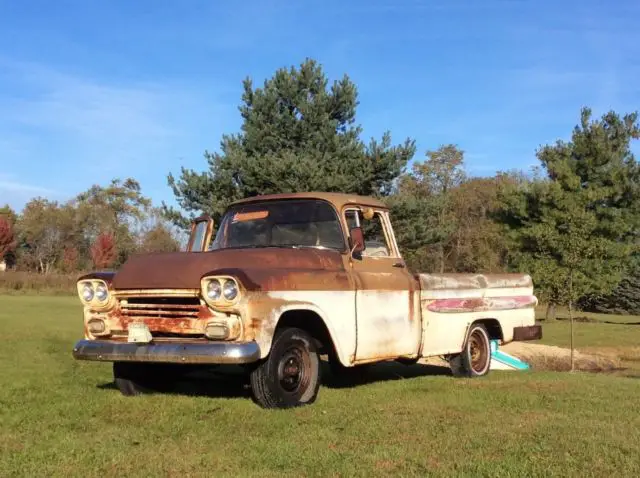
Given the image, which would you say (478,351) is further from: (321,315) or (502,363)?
(321,315)

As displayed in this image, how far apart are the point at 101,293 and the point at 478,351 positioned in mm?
5393

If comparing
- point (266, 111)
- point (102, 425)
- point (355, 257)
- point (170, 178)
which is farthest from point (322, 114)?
point (102, 425)

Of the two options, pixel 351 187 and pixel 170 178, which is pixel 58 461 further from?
pixel 170 178

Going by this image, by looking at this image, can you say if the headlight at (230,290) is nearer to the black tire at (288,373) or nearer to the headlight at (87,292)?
the black tire at (288,373)

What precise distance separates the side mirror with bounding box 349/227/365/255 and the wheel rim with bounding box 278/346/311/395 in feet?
4.46

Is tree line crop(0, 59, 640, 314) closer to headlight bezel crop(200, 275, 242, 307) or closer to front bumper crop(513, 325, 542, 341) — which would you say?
front bumper crop(513, 325, 542, 341)

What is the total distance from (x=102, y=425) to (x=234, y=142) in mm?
22509

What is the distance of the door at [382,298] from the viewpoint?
755 cm

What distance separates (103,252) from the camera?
68.6 m

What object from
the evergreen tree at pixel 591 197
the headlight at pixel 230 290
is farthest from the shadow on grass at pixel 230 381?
the evergreen tree at pixel 591 197

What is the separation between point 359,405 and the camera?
6.75 meters

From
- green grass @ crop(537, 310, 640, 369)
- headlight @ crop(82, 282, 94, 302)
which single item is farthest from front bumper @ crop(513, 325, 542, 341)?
green grass @ crop(537, 310, 640, 369)

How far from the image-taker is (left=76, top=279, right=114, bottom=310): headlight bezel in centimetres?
704

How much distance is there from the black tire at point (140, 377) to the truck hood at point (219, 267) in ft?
3.50
